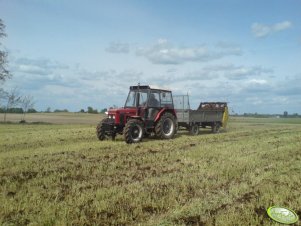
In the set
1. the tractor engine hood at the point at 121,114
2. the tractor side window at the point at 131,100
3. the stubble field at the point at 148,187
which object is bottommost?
the stubble field at the point at 148,187

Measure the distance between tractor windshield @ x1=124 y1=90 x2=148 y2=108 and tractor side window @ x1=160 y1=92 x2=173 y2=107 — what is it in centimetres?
94

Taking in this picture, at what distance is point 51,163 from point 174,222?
17.4 ft

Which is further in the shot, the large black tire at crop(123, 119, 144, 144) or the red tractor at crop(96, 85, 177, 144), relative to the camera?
the red tractor at crop(96, 85, 177, 144)

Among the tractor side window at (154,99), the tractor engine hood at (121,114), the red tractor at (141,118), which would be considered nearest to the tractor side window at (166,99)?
the red tractor at (141,118)

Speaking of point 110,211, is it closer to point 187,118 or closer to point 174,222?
point 174,222

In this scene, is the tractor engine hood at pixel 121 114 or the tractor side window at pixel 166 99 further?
the tractor side window at pixel 166 99

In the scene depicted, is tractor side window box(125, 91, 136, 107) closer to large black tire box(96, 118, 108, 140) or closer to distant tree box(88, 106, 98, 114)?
large black tire box(96, 118, 108, 140)

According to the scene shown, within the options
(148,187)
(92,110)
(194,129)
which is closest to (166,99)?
(194,129)

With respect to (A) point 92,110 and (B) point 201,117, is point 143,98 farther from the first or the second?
(A) point 92,110

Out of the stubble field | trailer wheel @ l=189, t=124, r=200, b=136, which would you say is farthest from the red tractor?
the stubble field

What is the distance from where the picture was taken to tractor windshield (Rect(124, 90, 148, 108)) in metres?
15.7

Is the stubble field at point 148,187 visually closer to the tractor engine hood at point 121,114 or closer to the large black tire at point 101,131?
the tractor engine hood at point 121,114

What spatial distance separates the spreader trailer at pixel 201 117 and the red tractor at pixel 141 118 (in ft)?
5.70

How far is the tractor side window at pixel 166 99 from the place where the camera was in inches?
650
